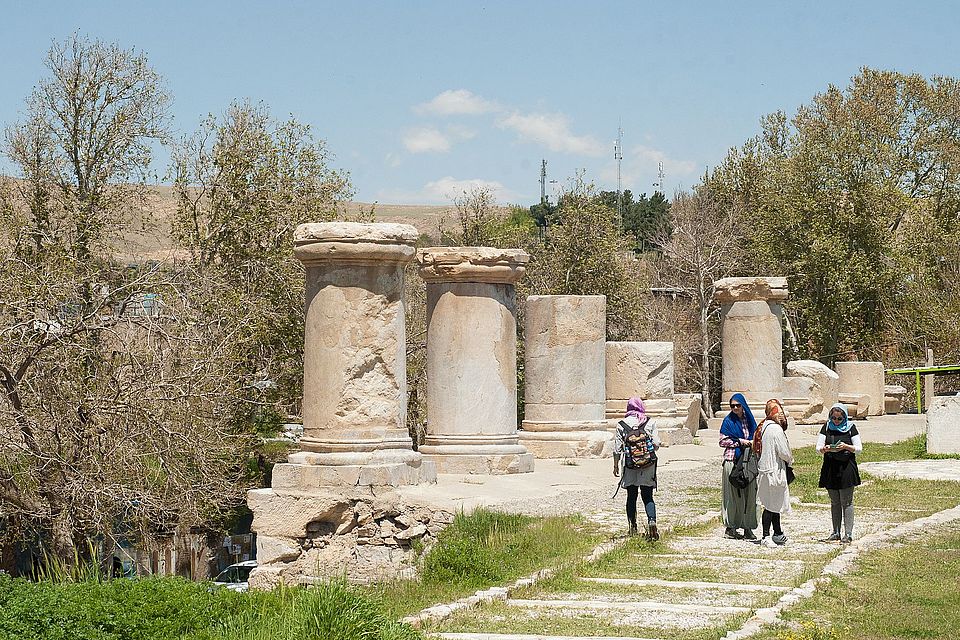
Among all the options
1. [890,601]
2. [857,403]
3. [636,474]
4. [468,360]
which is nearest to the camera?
[890,601]

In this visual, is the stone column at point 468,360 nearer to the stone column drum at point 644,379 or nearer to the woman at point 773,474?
the woman at point 773,474

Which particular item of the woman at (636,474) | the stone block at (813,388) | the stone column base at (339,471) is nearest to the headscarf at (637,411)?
the woman at (636,474)

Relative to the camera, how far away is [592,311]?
19531mm

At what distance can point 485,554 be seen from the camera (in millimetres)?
9867

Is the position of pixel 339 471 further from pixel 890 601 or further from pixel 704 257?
pixel 704 257

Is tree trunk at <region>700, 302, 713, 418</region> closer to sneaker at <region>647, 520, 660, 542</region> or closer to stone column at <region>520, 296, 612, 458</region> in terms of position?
stone column at <region>520, 296, 612, 458</region>

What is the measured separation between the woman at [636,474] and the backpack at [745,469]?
0.74m

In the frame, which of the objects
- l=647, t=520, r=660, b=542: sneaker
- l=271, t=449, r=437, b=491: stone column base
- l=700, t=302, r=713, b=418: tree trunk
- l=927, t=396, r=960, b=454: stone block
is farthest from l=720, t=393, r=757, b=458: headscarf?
l=700, t=302, r=713, b=418: tree trunk

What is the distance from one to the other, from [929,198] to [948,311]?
252 inches

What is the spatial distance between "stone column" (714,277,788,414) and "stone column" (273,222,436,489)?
12.3 m

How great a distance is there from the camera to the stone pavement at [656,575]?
7.56 meters

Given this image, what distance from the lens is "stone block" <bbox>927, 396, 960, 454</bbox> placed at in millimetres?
18984

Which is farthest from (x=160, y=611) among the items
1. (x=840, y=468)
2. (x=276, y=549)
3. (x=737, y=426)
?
(x=840, y=468)

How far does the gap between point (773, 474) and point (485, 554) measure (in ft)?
9.03
